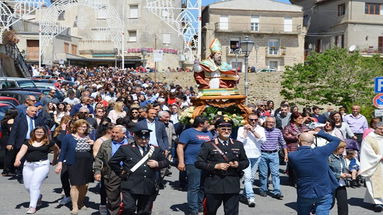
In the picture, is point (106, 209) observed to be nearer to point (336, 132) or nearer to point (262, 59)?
point (336, 132)

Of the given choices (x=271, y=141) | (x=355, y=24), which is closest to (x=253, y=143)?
(x=271, y=141)

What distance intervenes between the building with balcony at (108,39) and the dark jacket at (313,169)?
49523 millimetres

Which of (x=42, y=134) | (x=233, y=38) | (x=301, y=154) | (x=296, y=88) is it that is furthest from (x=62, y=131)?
(x=233, y=38)

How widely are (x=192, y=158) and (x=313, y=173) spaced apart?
8.03ft

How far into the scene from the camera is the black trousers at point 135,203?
23.4 feet

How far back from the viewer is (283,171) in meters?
13.8

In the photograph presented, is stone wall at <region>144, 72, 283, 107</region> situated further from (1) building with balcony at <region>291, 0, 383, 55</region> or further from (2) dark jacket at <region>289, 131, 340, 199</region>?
(2) dark jacket at <region>289, 131, 340, 199</region>

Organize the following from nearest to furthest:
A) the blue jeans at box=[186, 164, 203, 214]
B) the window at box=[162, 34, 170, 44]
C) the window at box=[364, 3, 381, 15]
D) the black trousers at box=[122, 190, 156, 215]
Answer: the black trousers at box=[122, 190, 156, 215] → the blue jeans at box=[186, 164, 203, 214] → the window at box=[364, 3, 381, 15] → the window at box=[162, 34, 170, 44]

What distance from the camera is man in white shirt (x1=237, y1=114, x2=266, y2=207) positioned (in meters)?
9.87

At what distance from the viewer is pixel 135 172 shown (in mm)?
7109

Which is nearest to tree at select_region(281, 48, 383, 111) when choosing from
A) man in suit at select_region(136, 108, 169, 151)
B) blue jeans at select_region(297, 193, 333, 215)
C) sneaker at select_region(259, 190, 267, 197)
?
sneaker at select_region(259, 190, 267, 197)

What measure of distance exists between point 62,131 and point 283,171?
19.7ft

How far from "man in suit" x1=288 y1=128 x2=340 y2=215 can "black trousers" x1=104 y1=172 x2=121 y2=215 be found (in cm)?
274

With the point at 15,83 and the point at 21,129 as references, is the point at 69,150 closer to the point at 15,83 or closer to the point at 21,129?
the point at 21,129
